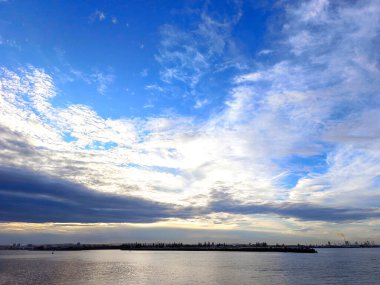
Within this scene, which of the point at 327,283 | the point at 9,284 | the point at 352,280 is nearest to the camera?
the point at 9,284

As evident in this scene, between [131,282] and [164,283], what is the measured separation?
217 inches

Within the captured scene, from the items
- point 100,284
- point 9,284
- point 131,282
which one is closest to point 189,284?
→ point 131,282

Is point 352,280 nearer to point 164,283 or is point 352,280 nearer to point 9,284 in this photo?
point 164,283

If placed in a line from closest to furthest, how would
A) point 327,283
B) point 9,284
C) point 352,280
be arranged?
point 9,284 → point 327,283 → point 352,280

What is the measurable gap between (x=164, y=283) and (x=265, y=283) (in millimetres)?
15523

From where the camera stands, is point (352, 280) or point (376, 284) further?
point (352, 280)

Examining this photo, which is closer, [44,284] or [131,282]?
[44,284]

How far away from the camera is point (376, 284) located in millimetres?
51250

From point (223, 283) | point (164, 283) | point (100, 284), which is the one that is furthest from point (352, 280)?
point (100, 284)

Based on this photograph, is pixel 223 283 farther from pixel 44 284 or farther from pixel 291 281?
pixel 44 284

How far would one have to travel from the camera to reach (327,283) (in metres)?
52.7

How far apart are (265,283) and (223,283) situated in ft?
21.2

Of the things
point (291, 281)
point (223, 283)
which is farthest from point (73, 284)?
point (291, 281)

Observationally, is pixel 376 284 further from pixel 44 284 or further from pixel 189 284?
pixel 44 284
